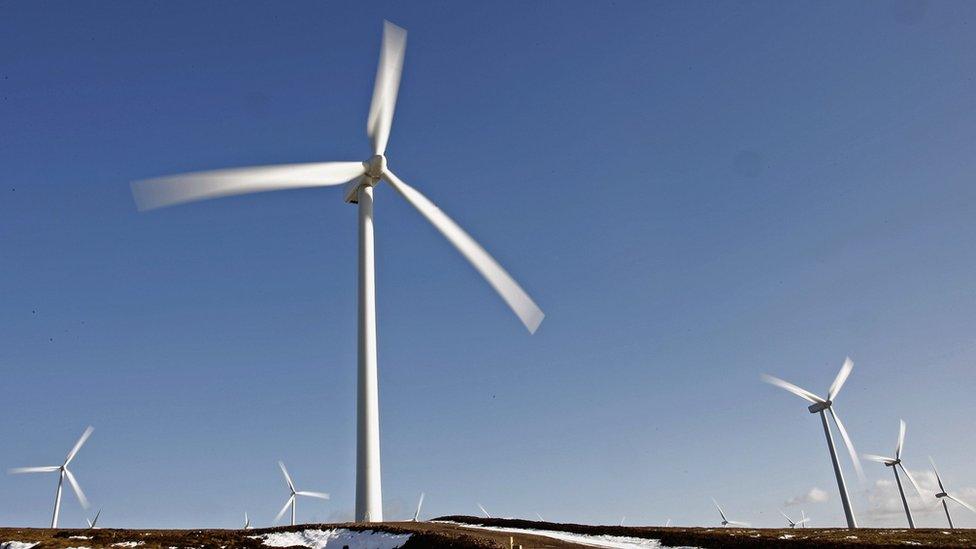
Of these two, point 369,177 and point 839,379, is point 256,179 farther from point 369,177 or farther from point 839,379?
point 839,379

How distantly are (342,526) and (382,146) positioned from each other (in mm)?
27076

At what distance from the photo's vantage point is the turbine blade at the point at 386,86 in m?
46.1

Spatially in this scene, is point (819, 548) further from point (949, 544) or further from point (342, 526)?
point (342, 526)

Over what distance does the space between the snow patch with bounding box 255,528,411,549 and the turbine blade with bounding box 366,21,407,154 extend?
27058mm

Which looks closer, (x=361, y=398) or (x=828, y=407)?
(x=361, y=398)

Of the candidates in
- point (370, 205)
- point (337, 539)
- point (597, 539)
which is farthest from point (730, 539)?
point (370, 205)

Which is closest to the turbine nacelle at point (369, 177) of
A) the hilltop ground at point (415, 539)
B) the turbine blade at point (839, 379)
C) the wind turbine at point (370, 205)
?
the wind turbine at point (370, 205)

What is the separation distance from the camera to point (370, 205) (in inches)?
1991

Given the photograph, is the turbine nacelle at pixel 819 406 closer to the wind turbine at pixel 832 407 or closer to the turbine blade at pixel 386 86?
the wind turbine at pixel 832 407

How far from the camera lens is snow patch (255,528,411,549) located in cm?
3497

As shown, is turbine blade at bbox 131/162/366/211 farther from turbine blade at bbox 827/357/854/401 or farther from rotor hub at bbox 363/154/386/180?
turbine blade at bbox 827/357/854/401

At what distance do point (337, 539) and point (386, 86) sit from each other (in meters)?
29.6

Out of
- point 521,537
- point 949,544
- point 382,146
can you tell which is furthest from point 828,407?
point 382,146

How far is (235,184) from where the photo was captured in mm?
38781
